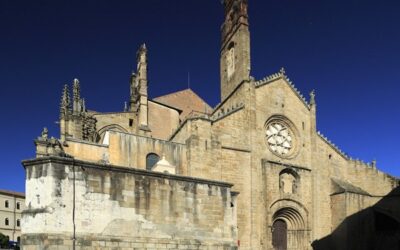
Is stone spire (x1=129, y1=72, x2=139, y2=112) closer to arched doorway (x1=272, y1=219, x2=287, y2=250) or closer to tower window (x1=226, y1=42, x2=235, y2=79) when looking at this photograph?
tower window (x1=226, y1=42, x2=235, y2=79)

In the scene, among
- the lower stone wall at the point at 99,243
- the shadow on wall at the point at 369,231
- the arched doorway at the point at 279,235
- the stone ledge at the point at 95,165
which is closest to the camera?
the lower stone wall at the point at 99,243

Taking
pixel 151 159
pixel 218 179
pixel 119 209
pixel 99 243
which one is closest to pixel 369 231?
pixel 218 179

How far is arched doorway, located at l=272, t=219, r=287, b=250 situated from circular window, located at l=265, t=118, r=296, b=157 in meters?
4.17

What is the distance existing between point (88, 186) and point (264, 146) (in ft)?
47.1

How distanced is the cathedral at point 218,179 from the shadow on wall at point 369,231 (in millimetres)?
62

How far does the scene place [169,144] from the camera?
21156mm

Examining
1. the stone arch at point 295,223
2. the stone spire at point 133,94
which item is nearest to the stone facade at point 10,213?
the stone spire at point 133,94

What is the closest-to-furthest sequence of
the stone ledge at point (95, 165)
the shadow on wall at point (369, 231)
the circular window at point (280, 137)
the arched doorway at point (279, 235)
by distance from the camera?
the stone ledge at point (95, 165) → the shadow on wall at point (369, 231) → the arched doorway at point (279, 235) → the circular window at point (280, 137)

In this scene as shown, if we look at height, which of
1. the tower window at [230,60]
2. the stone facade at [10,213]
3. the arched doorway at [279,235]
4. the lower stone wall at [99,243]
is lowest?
the stone facade at [10,213]

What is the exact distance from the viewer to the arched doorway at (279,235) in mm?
24156

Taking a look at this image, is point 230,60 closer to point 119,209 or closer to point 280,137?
point 280,137

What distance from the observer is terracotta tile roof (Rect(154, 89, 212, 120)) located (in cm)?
3562

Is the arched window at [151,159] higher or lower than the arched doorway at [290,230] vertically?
higher

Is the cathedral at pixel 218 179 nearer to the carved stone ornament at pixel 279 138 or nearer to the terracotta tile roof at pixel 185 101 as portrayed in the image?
the carved stone ornament at pixel 279 138
